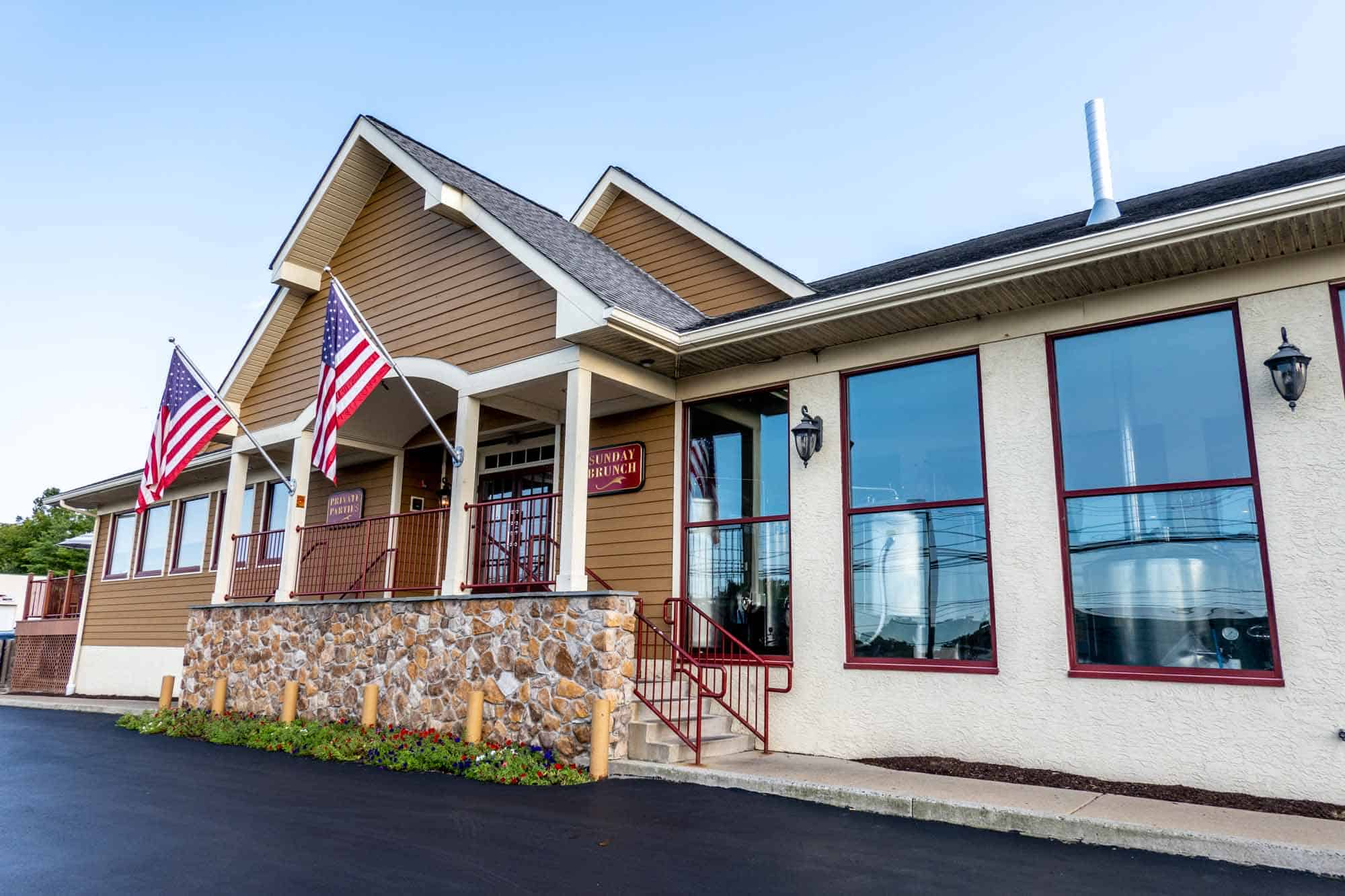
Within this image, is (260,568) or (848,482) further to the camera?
(260,568)

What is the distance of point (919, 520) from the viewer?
7.54 m

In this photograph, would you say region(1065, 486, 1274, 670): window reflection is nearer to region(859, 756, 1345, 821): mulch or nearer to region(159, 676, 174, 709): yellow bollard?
region(859, 756, 1345, 821): mulch

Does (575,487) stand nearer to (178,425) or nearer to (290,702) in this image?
(290,702)

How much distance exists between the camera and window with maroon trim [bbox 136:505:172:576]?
1630cm

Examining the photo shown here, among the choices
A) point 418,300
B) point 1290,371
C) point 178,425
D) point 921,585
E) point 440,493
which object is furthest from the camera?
point 440,493

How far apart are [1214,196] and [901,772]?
4.91 metres

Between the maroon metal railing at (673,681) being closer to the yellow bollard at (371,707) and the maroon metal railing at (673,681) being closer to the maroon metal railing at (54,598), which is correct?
the yellow bollard at (371,707)

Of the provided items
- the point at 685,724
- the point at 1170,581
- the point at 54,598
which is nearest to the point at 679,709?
the point at 685,724

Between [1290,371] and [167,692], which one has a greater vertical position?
[1290,371]

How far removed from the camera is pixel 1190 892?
4.15 meters

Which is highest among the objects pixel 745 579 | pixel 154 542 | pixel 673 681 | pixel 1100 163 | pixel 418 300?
pixel 1100 163

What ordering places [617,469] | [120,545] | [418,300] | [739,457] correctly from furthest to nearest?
1. [120,545]
2. [418,300]
3. [617,469]
4. [739,457]

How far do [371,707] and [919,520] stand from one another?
223 inches

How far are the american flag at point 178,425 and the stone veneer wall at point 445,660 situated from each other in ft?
6.14
